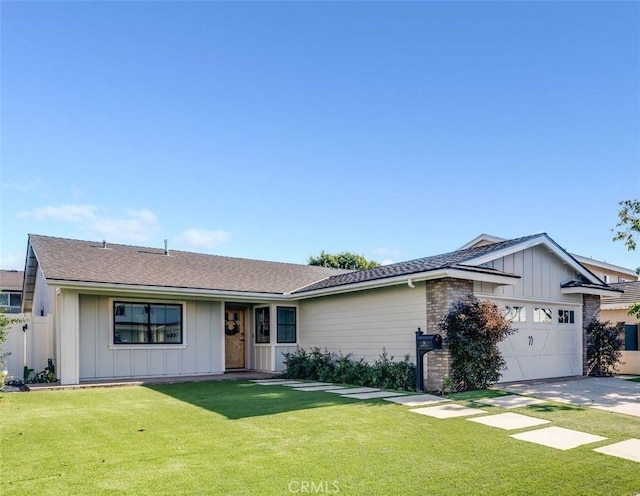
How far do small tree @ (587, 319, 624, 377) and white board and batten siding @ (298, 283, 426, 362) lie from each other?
6.05 meters

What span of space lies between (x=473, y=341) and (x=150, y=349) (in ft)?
28.1

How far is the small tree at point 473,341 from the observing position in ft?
33.7

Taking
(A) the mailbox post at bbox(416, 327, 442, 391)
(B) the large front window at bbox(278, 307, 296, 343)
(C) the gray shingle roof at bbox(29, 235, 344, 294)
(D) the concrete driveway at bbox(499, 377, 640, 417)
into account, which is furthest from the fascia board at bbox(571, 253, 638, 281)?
(A) the mailbox post at bbox(416, 327, 442, 391)

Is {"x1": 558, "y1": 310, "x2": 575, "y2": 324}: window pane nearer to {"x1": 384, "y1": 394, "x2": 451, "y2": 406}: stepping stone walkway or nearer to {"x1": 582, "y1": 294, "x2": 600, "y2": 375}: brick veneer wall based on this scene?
{"x1": 582, "y1": 294, "x2": 600, "y2": 375}: brick veneer wall

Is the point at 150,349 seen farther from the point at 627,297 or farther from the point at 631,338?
the point at 627,297

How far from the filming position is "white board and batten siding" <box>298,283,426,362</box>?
11.5 metres

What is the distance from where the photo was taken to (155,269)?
1459cm

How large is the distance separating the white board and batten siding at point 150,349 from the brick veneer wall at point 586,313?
33.9 ft

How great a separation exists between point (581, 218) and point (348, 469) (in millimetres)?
17930

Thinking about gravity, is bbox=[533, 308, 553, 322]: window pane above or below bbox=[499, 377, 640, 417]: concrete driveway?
above

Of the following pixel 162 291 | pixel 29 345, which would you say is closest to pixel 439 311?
pixel 162 291

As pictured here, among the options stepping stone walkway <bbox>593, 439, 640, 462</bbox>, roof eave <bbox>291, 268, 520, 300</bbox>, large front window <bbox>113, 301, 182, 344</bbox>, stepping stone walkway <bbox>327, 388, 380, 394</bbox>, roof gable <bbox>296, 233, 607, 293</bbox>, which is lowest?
stepping stone walkway <bbox>327, 388, 380, 394</bbox>

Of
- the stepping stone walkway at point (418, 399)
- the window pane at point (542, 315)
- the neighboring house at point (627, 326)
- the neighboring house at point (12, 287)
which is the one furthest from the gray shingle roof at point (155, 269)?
the neighboring house at point (12, 287)

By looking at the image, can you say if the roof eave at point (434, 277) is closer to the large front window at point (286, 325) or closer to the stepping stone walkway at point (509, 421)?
the large front window at point (286, 325)
